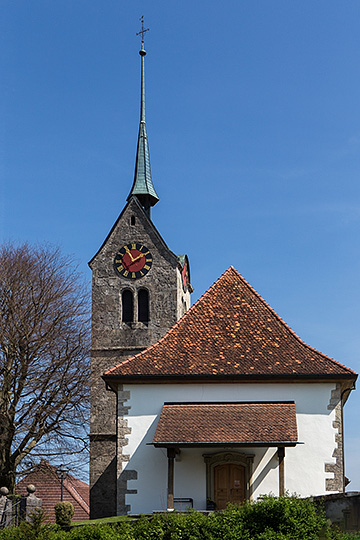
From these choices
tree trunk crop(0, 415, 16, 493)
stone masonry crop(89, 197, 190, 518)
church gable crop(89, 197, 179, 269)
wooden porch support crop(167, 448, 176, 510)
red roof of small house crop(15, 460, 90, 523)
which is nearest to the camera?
wooden porch support crop(167, 448, 176, 510)

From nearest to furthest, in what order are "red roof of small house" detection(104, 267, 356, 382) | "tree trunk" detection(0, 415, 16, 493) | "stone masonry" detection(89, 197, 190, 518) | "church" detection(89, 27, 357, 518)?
"church" detection(89, 27, 357, 518), "red roof of small house" detection(104, 267, 356, 382), "tree trunk" detection(0, 415, 16, 493), "stone masonry" detection(89, 197, 190, 518)

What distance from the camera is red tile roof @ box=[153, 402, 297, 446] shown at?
73.7 ft

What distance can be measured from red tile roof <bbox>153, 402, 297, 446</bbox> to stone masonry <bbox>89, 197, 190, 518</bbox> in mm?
12881

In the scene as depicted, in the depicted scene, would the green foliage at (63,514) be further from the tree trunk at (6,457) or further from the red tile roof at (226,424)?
the tree trunk at (6,457)

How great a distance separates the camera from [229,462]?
23.3 m

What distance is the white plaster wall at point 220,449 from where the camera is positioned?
2330 centimetres

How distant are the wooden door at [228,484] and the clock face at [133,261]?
18.0 m

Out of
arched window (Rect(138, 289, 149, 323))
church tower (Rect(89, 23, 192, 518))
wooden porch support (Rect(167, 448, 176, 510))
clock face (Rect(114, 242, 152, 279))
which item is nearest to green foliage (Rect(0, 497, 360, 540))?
wooden porch support (Rect(167, 448, 176, 510))

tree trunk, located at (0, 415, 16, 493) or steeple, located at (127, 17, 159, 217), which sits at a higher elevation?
steeple, located at (127, 17, 159, 217)

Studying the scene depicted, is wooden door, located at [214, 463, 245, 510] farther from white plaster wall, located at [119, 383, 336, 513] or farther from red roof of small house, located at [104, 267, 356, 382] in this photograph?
red roof of small house, located at [104, 267, 356, 382]

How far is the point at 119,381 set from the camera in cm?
2438

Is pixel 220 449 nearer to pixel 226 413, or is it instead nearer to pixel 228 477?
pixel 228 477

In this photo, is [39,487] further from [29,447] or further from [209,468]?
[209,468]

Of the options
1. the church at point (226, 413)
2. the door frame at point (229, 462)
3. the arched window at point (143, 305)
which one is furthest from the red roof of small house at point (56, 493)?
the door frame at point (229, 462)
